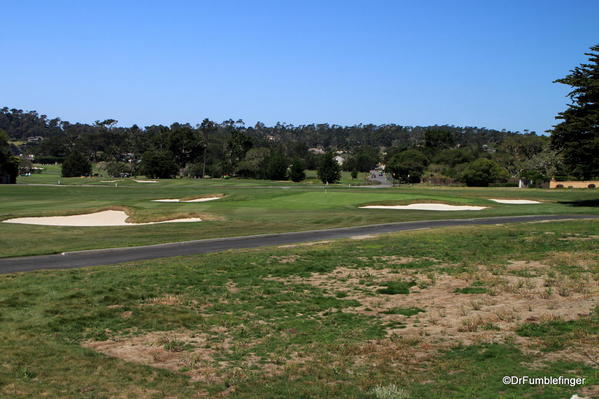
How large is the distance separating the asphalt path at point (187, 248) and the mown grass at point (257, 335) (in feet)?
8.69

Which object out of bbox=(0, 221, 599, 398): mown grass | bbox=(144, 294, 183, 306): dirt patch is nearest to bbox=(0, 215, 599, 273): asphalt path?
bbox=(0, 221, 599, 398): mown grass

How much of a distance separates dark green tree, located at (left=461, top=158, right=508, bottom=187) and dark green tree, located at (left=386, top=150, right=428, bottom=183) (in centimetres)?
1941

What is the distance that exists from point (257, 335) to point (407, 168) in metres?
137

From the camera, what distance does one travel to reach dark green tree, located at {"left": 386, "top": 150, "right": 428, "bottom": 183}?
5768 inches

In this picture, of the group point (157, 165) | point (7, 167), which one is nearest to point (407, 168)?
point (157, 165)

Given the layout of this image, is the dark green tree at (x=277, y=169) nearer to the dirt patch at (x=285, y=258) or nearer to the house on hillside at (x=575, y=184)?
the house on hillside at (x=575, y=184)

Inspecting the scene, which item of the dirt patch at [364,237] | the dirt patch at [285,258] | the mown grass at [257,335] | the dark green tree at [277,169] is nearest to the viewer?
the mown grass at [257,335]

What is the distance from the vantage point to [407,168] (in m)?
147

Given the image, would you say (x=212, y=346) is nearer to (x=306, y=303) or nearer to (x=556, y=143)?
(x=306, y=303)

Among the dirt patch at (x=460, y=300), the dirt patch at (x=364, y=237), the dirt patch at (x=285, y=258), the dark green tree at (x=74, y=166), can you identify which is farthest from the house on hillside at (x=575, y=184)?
the dark green tree at (x=74, y=166)

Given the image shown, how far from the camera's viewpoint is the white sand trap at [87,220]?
42188 millimetres

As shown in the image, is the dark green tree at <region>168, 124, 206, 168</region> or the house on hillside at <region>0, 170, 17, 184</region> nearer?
the house on hillside at <region>0, 170, 17, 184</region>

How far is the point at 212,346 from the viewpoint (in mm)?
12180

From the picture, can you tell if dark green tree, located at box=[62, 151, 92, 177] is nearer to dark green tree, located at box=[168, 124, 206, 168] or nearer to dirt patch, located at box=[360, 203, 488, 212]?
dark green tree, located at box=[168, 124, 206, 168]
